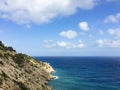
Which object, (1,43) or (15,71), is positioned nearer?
(15,71)

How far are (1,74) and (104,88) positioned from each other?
6030 centimetres

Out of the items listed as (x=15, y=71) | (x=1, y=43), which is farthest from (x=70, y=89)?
(x=1, y=43)

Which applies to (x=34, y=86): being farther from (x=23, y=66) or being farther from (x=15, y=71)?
(x=23, y=66)

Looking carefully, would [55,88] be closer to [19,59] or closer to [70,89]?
[70,89]

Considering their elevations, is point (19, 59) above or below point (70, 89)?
above

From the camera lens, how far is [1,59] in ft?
380

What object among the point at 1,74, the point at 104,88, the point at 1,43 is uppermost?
the point at 1,43

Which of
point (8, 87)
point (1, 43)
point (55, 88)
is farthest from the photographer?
point (1, 43)

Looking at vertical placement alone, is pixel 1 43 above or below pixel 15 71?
above

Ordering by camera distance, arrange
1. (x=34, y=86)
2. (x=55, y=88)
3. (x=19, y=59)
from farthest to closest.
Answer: (x=19, y=59), (x=55, y=88), (x=34, y=86)

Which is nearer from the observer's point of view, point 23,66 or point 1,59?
point 1,59

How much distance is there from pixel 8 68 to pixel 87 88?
142ft

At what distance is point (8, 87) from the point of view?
90.8 metres

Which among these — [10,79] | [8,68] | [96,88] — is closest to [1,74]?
[10,79]
